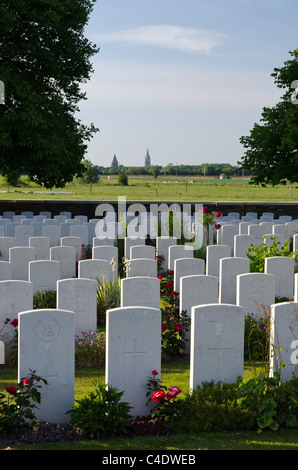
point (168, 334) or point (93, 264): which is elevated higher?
point (93, 264)

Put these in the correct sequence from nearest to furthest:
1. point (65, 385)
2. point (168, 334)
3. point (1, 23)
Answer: point (65, 385) → point (168, 334) → point (1, 23)

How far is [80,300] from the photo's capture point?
307 inches

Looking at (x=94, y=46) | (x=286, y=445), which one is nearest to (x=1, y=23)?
(x=94, y=46)

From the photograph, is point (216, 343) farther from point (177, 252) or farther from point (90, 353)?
point (177, 252)

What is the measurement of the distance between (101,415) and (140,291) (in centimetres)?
266

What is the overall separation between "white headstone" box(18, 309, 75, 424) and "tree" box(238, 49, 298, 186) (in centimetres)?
1956

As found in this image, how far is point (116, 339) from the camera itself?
230 inches

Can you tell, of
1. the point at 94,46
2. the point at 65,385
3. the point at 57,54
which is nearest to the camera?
the point at 65,385

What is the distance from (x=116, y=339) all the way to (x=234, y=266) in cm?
457

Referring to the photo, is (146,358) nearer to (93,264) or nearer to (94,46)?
(93,264)

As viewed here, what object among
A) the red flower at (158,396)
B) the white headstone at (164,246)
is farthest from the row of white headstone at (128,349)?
the white headstone at (164,246)

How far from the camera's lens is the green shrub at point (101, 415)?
5453 millimetres

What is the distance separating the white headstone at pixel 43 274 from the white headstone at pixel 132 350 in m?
3.92

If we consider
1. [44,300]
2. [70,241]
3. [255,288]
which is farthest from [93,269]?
[70,241]
